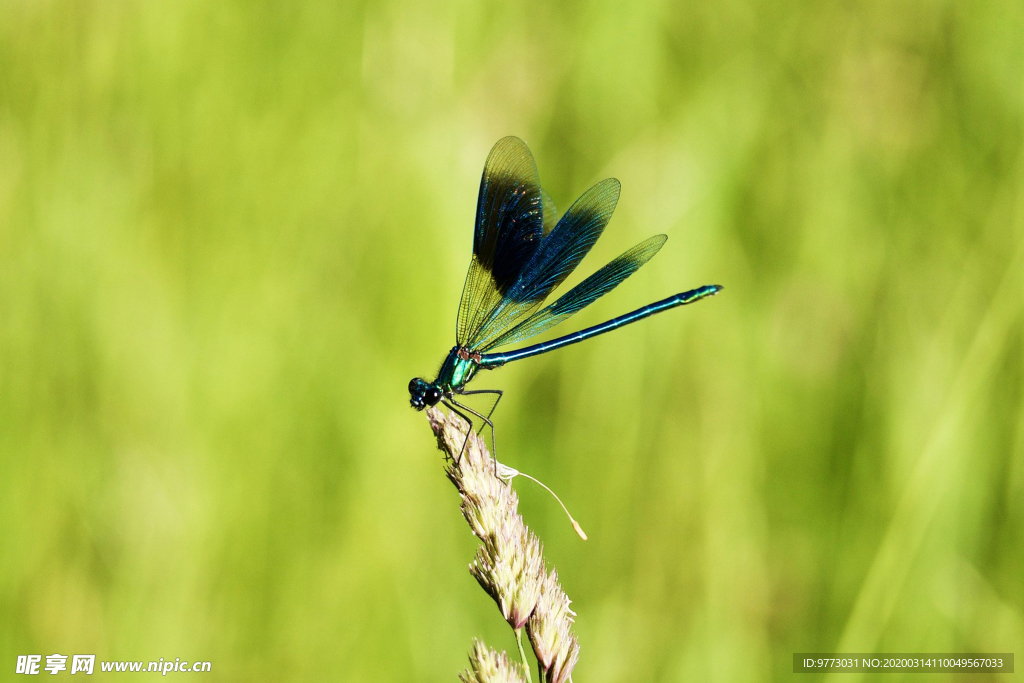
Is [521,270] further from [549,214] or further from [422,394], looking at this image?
[422,394]

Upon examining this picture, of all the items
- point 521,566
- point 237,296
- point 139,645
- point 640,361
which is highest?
point 237,296

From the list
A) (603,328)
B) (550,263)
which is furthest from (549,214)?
(603,328)

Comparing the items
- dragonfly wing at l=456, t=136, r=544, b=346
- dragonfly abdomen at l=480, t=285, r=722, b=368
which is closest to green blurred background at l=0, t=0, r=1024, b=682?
dragonfly abdomen at l=480, t=285, r=722, b=368

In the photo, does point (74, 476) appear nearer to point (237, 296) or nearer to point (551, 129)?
point (237, 296)

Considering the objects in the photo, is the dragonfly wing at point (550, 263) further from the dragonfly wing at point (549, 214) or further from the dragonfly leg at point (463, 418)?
the dragonfly leg at point (463, 418)

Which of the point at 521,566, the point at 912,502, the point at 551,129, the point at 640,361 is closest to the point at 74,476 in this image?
the point at 521,566

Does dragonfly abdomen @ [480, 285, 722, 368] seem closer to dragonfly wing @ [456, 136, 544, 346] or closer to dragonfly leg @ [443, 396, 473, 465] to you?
dragonfly wing @ [456, 136, 544, 346]
